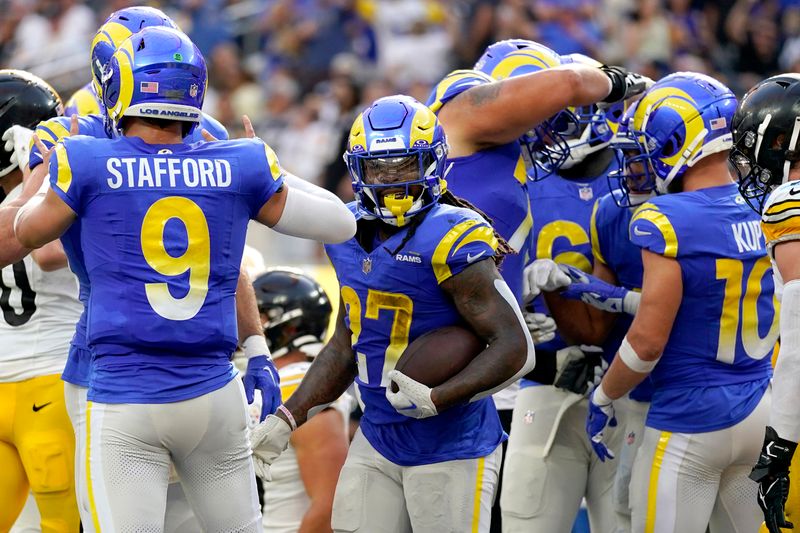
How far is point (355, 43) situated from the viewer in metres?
13.6

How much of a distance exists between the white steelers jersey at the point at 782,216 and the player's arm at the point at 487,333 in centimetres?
81

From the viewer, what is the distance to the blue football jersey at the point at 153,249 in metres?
3.53

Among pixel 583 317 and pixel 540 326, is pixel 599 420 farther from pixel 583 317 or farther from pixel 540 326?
pixel 583 317

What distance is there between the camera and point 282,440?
13.5 ft

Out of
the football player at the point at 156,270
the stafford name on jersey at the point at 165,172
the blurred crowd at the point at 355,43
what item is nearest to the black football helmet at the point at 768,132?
the football player at the point at 156,270

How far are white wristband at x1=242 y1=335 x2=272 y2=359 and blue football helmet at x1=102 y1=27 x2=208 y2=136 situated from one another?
2.82 ft

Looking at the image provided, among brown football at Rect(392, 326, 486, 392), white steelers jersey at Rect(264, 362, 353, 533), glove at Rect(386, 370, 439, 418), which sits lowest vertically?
white steelers jersey at Rect(264, 362, 353, 533)

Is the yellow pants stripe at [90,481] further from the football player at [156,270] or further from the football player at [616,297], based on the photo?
the football player at [616,297]

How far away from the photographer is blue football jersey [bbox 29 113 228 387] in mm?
3848

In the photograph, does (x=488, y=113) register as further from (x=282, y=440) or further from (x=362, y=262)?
(x=282, y=440)

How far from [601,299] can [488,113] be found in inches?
33.0

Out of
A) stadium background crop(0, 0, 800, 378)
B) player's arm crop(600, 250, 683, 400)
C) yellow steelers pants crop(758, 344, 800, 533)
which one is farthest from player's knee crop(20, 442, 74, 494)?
stadium background crop(0, 0, 800, 378)

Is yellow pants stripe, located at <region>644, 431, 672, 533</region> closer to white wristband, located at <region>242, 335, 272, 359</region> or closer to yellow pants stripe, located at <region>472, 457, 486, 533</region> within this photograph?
yellow pants stripe, located at <region>472, 457, 486, 533</region>

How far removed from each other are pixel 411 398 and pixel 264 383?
584 millimetres
